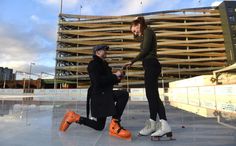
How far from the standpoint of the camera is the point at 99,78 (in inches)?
120

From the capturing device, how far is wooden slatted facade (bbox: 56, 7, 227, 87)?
2132 inches

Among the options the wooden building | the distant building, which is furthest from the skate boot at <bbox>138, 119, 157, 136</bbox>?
the distant building

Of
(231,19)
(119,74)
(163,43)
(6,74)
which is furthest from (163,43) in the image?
(6,74)

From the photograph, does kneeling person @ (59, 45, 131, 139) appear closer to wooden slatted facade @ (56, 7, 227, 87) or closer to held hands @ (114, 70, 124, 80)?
held hands @ (114, 70, 124, 80)

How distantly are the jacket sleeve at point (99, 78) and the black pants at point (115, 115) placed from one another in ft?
1.29

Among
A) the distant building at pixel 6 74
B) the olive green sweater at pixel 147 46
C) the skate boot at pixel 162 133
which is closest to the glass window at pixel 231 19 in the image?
the olive green sweater at pixel 147 46

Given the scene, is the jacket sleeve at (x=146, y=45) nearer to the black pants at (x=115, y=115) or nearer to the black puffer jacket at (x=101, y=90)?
the black puffer jacket at (x=101, y=90)

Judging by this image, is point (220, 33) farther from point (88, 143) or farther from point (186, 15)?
point (88, 143)

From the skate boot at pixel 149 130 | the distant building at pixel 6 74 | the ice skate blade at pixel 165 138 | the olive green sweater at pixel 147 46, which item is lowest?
the ice skate blade at pixel 165 138

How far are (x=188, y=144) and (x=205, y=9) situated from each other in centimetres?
6282

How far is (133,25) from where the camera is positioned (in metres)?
3.30

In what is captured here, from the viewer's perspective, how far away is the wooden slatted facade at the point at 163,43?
178 feet

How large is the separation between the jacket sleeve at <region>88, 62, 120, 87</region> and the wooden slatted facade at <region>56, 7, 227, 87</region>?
49.7 meters

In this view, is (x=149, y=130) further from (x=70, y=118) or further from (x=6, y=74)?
(x=6, y=74)
